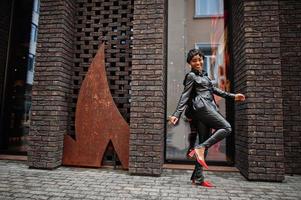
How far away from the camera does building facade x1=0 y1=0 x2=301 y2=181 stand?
160 inches

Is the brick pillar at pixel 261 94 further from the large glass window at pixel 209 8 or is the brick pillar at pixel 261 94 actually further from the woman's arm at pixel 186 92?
the woman's arm at pixel 186 92

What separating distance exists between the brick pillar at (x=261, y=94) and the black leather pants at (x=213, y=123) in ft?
2.47

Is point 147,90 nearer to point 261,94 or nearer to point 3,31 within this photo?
point 261,94

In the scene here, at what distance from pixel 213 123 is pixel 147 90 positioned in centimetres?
137

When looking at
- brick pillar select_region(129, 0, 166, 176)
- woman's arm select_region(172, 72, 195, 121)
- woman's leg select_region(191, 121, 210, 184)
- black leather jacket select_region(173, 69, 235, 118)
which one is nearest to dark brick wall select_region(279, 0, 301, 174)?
black leather jacket select_region(173, 69, 235, 118)

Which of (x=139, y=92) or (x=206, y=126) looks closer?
(x=206, y=126)

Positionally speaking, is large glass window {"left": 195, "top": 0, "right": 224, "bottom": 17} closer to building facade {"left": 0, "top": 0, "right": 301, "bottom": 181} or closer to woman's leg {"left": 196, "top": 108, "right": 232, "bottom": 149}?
building facade {"left": 0, "top": 0, "right": 301, "bottom": 181}

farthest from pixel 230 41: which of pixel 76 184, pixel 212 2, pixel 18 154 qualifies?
pixel 18 154

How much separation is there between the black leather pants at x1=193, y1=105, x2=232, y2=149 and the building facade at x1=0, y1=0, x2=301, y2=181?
770 mm

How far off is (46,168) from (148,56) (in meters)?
2.87

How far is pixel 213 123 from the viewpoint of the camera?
3596mm

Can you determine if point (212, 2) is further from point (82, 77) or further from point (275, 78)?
point (82, 77)

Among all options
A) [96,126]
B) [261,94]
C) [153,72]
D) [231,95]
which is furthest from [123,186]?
[261,94]

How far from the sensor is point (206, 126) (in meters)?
3.73
